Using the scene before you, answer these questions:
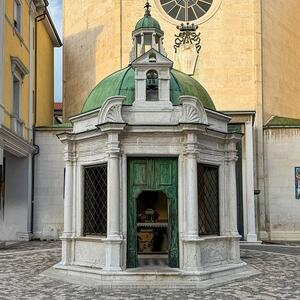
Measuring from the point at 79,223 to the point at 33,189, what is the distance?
14.2m

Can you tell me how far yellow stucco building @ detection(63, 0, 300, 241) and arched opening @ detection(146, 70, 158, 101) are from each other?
12.7m

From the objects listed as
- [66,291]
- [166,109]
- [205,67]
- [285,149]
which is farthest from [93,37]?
[66,291]

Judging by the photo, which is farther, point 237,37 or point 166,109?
point 237,37

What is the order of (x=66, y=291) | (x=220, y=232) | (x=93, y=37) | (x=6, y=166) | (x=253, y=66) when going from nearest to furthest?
1. (x=66, y=291)
2. (x=220, y=232)
3. (x=6, y=166)
4. (x=253, y=66)
5. (x=93, y=37)

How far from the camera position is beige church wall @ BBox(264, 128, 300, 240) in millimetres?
27516

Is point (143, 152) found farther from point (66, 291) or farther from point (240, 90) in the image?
point (240, 90)

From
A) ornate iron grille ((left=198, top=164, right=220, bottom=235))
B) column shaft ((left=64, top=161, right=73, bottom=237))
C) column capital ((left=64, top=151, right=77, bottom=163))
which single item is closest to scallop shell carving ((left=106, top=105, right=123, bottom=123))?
column capital ((left=64, top=151, right=77, bottom=163))

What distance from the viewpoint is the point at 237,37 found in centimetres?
2991

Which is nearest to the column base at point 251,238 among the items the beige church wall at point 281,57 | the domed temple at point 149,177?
the beige church wall at point 281,57

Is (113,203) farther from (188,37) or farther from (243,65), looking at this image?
(243,65)

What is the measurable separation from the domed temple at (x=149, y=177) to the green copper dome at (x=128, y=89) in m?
0.04

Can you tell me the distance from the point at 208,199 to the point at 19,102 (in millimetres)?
14368

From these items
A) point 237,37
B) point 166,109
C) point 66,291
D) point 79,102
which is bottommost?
point 66,291

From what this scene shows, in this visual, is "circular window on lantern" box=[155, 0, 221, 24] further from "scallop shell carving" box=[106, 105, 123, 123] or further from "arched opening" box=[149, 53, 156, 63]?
"scallop shell carving" box=[106, 105, 123, 123]
